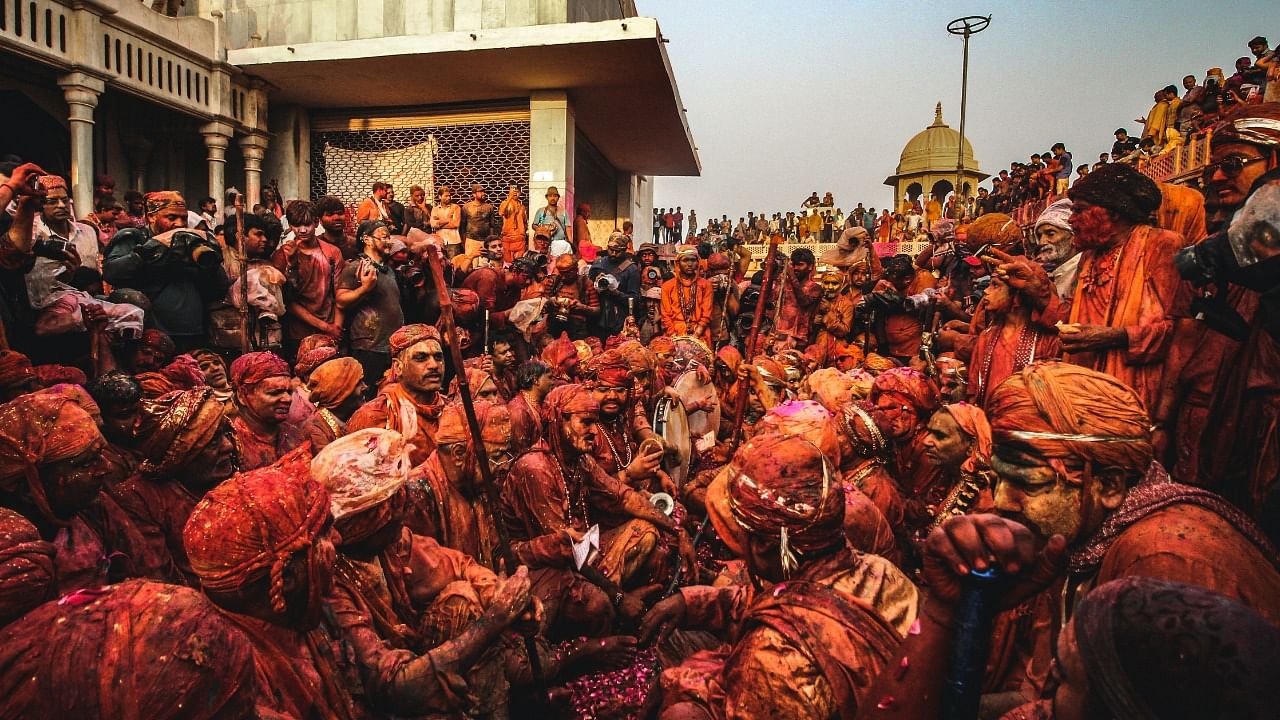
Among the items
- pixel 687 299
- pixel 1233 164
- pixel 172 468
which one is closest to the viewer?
pixel 1233 164

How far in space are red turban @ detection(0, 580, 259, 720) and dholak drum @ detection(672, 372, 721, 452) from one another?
654cm

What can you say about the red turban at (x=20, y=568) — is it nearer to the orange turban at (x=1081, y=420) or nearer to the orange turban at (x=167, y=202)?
the orange turban at (x=1081, y=420)

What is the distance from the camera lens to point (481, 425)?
4.25m

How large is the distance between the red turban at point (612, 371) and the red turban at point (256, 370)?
7.15 ft

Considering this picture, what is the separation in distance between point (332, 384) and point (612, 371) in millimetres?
2127

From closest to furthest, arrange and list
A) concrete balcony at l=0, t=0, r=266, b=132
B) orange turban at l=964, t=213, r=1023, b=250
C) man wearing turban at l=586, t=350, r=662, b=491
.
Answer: man wearing turban at l=586, t=350, r=662, b=491 < orange turban at l=964, t=213, r=1023, b=250 < concrete balcony at l=0, t=0, r=266, b=132

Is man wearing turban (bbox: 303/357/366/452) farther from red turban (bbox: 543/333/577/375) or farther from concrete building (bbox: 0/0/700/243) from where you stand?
concrete building (bbox: 0/0/700/243)

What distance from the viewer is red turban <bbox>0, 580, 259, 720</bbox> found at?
1.46m

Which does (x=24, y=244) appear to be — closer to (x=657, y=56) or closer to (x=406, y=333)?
(x=406, y=333)

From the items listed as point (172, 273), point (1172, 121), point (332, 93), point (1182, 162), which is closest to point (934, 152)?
point (1172, 121)

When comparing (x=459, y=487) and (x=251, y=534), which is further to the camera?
(x=459, y=487)

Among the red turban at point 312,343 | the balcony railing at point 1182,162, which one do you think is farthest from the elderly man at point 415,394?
the balcony railing at point 1182,162

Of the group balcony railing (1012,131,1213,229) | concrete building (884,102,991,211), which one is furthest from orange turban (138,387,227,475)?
concrete building (884,102,991,211)

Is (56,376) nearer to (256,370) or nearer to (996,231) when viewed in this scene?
(256,370)
